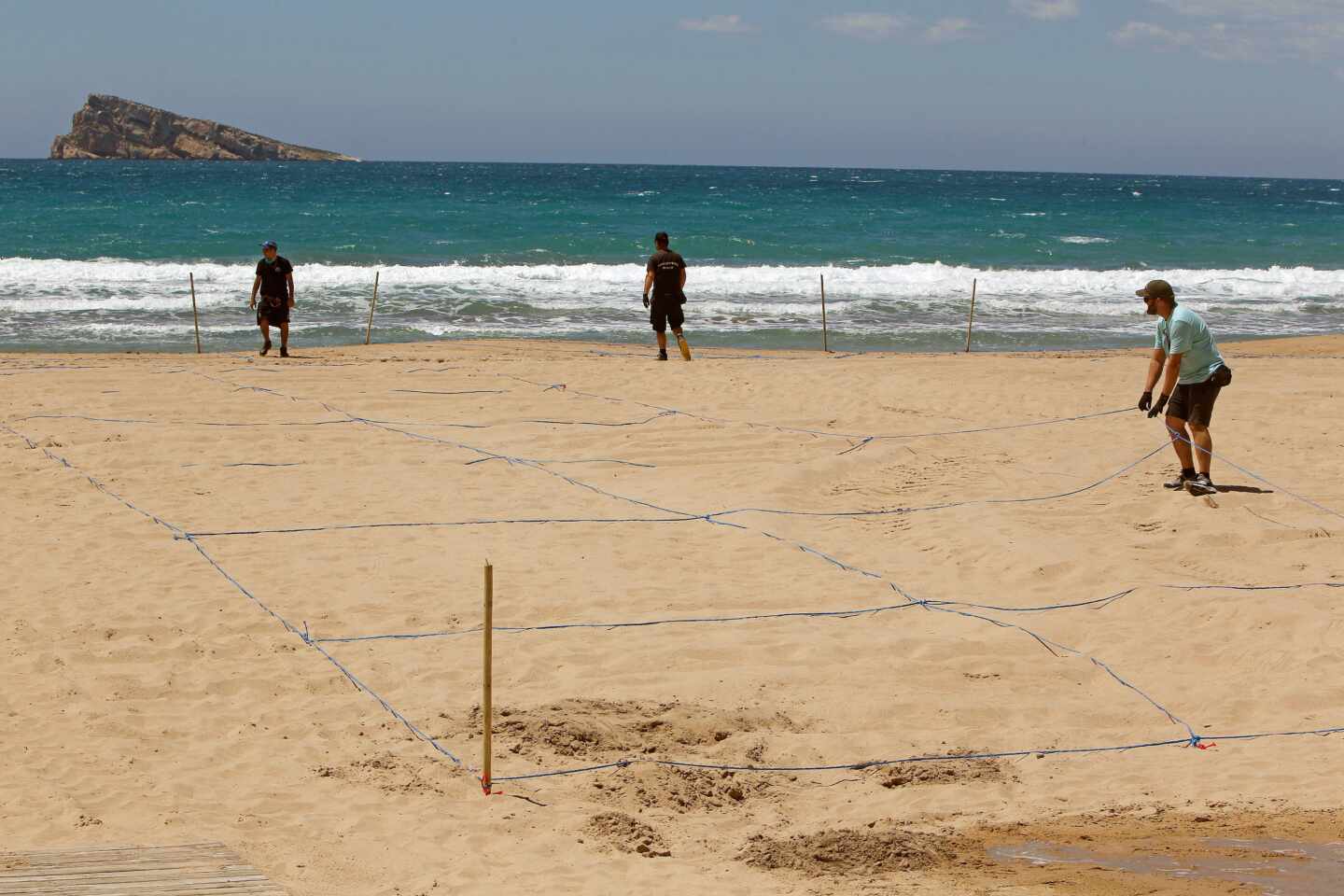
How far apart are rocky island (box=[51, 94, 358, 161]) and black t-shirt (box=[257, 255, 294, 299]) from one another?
105 metres

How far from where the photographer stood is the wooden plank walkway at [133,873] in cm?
378

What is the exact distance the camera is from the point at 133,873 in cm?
391

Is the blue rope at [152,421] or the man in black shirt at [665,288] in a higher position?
the man in black shirt at [665,288]

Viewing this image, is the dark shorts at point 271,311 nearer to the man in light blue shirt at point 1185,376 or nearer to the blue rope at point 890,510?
the blue rope at point 890,510

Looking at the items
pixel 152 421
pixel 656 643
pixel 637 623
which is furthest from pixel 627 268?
pixel 656 643

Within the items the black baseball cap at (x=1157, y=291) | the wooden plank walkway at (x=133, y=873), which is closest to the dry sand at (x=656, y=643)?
the wooden plank walkway at (x=133, y=873)

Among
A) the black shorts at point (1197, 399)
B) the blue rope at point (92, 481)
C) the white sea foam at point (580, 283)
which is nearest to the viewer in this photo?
the blue rope at point (92, 481)

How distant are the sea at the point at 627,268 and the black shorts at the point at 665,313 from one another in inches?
192

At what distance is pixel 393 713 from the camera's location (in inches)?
216

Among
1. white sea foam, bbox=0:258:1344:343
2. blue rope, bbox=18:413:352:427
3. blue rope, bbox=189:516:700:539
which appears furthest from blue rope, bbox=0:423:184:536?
white sea foam, bbox=0:258:1344:343

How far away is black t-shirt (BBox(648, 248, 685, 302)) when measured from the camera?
14.0 meters

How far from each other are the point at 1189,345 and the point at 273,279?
953 cm

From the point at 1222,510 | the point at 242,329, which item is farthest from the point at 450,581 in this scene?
the point at 242,329

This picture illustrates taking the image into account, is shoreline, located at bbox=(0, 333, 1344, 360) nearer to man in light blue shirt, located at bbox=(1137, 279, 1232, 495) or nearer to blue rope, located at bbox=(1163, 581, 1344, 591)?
man in light blue shirt, located at bbox=(1137, 279, 1232, 495)
